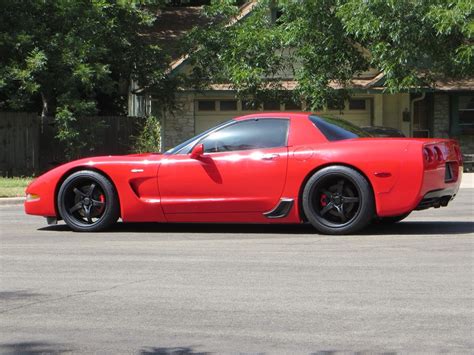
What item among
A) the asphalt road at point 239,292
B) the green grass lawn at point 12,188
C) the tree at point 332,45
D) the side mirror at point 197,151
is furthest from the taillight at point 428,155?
the tree at point 332,45

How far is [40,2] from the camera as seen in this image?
26016mm

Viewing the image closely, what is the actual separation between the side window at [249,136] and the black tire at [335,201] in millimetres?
771

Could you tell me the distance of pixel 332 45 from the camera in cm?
2592

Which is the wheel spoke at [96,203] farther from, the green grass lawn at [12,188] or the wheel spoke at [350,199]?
the green grass lawn at [12,188]

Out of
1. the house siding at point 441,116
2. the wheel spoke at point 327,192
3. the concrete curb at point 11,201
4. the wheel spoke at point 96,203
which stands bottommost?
the concrete curb at point 11,201

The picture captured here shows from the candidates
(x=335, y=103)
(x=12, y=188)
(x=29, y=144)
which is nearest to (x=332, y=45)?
(x=335, y=103)

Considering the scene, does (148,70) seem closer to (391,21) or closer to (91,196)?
(391,21)

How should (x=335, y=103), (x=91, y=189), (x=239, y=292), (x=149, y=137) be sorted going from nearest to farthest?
(x=239, y=292) < (x=91, y=189) < (x=335, y=103) < (x=149, y=137)

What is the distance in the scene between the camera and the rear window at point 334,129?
34.1ft

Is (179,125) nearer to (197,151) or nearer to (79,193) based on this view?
(79,193)

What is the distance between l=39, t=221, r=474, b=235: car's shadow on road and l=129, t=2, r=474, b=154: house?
731 inches

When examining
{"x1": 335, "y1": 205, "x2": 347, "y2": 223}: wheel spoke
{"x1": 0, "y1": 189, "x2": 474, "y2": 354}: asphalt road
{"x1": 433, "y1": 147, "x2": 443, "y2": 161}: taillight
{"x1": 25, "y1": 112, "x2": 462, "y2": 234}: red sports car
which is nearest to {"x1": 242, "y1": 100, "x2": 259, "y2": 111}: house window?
{"x1": 25, "y1": 112, "x2": 462, "y2": 234}: red sports car

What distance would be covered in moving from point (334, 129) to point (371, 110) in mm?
21236

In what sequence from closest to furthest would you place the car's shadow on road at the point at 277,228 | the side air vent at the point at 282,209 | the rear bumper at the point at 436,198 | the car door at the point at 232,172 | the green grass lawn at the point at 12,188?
the rear bumper at the point at 436,198 → the side air vent at the point at 282,209 → the car door at the point at 232,172 → the car's shadow on road at the point at 277,228 → the green grass lawn at the point at 12,188
